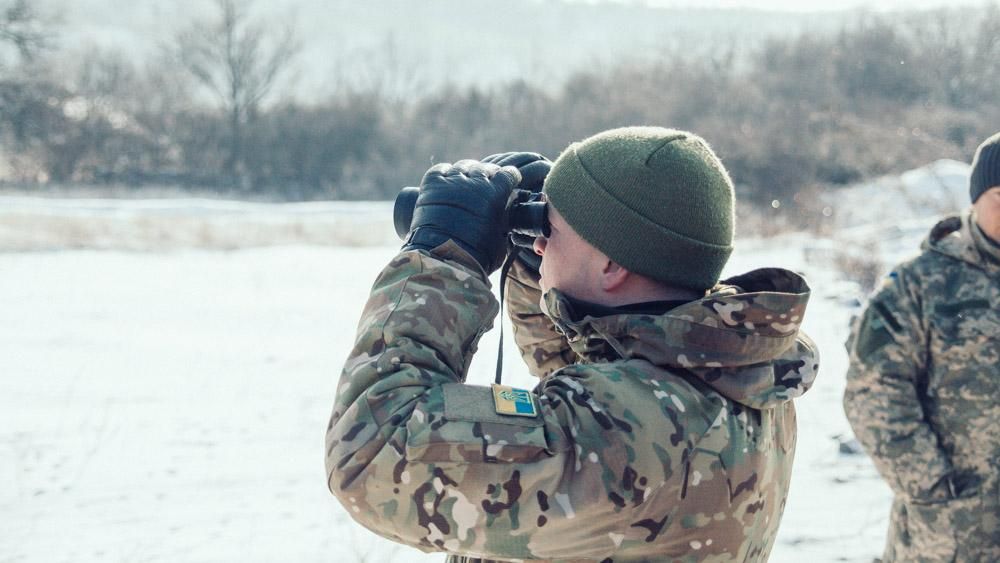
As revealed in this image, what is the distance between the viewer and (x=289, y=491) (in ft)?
16.0

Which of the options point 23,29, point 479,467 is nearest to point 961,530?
point 479,467

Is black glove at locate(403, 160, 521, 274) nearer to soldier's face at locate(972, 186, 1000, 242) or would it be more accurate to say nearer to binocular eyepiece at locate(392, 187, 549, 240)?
binocular eyepiece at locate(392, 187, 549, 240)

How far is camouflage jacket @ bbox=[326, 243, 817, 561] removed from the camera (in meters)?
1.25

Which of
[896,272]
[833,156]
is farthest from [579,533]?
[833,156]

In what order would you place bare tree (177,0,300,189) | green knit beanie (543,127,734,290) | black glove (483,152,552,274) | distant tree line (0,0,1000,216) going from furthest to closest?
1. bare tree (177,0,300,189)
2. distant tree line (0,0,1000,216)
3. black glove (483,152,552,274)
4. green knit beanie (543,127,734,290)

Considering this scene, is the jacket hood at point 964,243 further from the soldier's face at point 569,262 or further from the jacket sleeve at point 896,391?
the soldier's face at point 569,262

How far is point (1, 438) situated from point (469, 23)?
10714 centimetres

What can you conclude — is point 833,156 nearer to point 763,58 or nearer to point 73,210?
point 763,58

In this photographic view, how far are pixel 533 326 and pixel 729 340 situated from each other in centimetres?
57

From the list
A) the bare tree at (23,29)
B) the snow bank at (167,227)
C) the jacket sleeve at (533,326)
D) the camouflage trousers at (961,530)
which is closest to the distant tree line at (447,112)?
the bare tree at (23,29)

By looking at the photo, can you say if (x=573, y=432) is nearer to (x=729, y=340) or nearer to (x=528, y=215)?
(x=729, y=340)

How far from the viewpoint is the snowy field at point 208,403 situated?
13.9 ft

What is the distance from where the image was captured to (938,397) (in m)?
2.63

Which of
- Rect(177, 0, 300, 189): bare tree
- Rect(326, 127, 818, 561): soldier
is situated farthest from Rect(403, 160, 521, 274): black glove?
Rect(177, 0, 300, 189): bare tree
